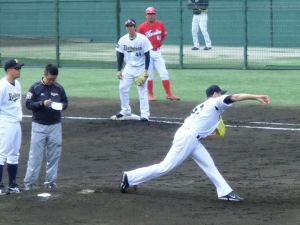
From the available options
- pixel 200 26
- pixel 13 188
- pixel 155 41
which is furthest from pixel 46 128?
pixel 200 26

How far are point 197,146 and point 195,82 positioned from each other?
42.0 ft

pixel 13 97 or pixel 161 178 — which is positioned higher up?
pixel 13 97

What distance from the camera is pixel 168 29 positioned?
33.6 m

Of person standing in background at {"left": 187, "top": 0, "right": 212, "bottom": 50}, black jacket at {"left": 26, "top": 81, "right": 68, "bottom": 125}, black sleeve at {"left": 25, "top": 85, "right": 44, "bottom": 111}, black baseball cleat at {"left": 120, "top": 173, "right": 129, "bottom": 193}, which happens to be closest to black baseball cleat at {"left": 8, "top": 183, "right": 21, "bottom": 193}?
black jacket at {"left": 26, "top": 81, "right": 68, "bottom": 125}

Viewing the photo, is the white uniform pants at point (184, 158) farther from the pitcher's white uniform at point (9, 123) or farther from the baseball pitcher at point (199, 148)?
the pitcher's white uniform at point (9, 123)

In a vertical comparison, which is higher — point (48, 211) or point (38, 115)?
point (38, 115)

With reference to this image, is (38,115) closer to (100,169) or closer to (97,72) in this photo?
(100,169)

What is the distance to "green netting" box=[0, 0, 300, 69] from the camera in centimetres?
3017

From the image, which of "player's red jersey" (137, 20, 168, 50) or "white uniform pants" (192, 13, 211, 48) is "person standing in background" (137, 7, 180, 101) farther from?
"white uniform pants" (192, 13, 211, 48)

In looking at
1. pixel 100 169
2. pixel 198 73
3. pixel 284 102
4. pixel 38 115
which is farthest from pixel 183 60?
pixel 38 115

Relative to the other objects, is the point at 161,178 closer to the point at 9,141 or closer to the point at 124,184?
the point at 124,184

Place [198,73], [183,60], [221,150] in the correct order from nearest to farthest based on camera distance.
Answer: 1. [221,150]
2. [198,73]
3. [183,60]

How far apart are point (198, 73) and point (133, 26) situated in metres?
8.66

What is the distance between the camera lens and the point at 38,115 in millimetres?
12344
